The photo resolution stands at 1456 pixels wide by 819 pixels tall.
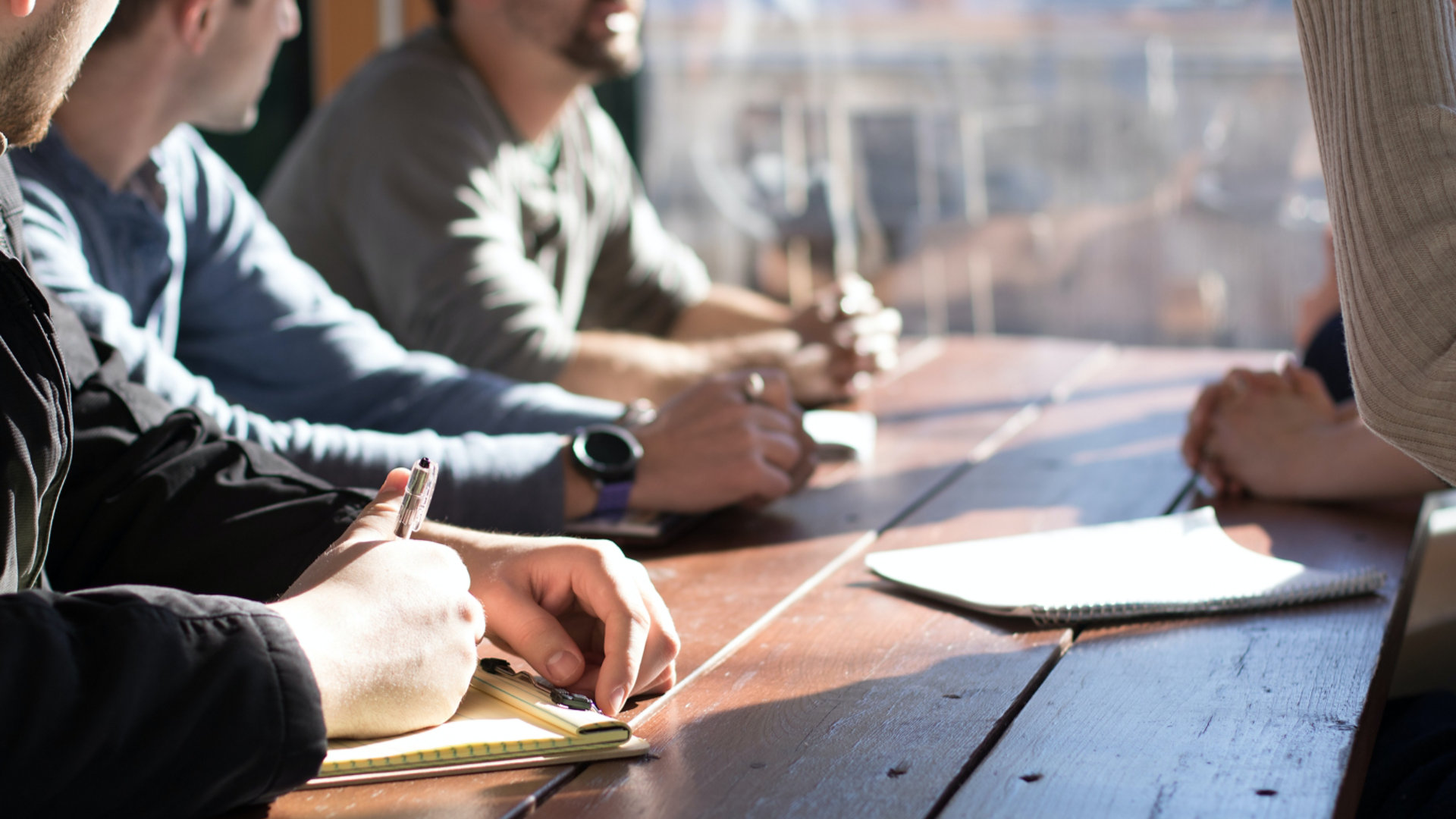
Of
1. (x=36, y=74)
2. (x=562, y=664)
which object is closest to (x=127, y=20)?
(x=36, y=74)

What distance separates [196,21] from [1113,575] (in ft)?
3.19

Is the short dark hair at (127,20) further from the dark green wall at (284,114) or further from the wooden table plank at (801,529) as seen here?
the dark green wall at (284,114)

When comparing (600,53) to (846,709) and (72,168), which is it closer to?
(72,168)

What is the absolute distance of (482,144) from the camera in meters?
1.93

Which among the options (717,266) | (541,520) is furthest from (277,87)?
(541,520)

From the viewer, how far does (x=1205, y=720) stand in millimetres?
741

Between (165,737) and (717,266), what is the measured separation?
13.5ft

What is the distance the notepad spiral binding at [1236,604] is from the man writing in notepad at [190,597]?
0.28 meters

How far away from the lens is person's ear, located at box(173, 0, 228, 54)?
4.23 ft

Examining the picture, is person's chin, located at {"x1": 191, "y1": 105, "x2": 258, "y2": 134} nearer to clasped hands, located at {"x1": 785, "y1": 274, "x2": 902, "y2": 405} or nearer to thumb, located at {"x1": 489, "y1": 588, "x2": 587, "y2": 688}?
clasped hands, located at {"x1": 785, "y1": 274, "x2": 902, "y2": 405}

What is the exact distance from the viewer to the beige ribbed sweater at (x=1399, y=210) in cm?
76

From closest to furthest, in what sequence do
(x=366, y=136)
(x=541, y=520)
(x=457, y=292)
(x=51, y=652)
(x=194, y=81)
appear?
(x=51, y=652) → (x=541, y=520) → (x=194, y=81) → (x=457, y=292) → (x=366, y=136)

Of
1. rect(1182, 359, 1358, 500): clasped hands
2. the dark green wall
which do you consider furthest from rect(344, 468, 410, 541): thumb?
the dark green wall

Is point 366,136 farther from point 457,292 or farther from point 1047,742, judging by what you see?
point 1047,742
